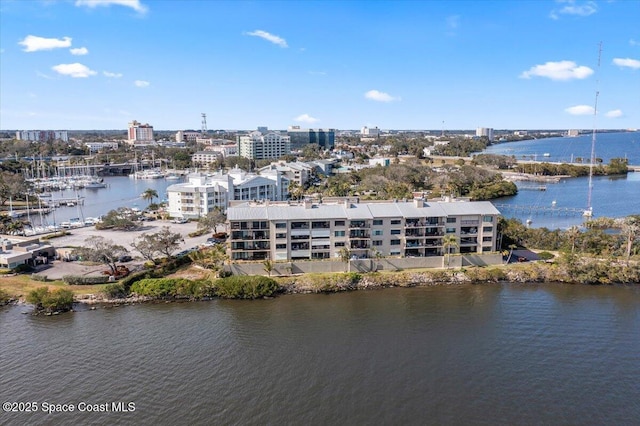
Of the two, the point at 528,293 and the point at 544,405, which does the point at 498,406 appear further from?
the point at 528,293

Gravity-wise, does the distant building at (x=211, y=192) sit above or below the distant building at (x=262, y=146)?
below

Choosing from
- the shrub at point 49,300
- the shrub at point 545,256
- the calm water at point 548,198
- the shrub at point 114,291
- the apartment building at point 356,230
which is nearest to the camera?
the shrub at point 49,300

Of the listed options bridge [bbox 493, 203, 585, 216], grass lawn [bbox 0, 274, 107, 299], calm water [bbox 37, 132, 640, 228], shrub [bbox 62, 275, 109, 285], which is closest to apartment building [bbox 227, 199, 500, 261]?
shrub [bbox 62, 275, 109, 285]

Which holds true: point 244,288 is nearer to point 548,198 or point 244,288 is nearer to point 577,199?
point 548,198

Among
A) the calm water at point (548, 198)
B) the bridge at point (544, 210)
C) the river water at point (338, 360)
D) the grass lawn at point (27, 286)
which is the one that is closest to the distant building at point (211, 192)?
the calm water at point (548, 198)

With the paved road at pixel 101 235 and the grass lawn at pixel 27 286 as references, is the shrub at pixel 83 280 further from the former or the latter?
the paved road at pixel 101 235

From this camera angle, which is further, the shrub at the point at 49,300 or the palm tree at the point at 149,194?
the palm tree at the point at 149,194

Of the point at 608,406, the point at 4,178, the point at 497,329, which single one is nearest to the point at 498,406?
the point at 608,406

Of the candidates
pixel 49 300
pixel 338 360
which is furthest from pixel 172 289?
pixel 338 360
